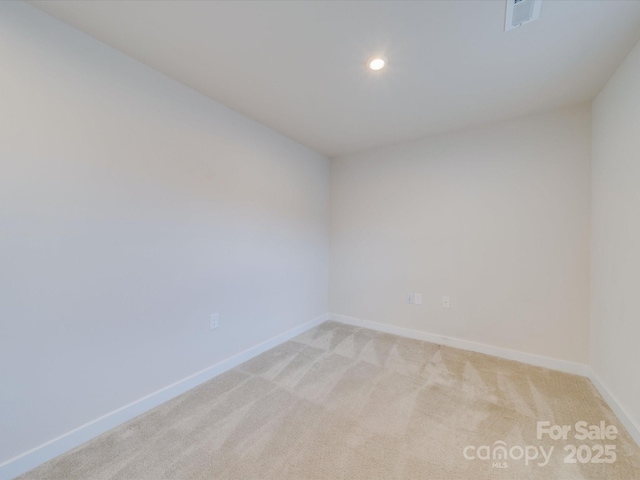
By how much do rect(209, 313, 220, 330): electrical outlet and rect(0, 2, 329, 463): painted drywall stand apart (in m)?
0.05

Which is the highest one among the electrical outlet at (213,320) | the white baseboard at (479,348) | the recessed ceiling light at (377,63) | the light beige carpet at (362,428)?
the recessed ceiling light at (377,63)

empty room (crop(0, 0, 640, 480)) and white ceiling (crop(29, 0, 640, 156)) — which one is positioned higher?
white ceiling (crop(29, 0, 640, 156))

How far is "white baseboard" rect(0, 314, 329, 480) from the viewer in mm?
1226

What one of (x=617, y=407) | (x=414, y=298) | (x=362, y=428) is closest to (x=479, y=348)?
(x=414, y=298)

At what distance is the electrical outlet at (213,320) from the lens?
2076 mm

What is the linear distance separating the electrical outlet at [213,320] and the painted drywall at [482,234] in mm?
1770

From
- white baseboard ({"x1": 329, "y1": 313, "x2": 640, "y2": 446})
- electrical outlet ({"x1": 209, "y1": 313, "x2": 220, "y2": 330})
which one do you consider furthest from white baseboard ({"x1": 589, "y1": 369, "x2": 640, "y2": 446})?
electrical outlet ({"x1": 209, "y1": 313, "x2": 220, "y2": 330})

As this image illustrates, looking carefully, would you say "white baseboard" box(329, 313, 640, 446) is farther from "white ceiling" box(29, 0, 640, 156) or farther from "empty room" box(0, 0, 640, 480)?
"white ceiling" box(29, 0, 640, 156)

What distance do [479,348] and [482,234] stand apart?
1143mm

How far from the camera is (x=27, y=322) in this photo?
1.26 m

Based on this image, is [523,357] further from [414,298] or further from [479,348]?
[414,298]

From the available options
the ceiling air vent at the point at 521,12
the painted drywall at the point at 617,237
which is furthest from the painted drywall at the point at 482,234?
the ceiling air vent at the point at 521,12

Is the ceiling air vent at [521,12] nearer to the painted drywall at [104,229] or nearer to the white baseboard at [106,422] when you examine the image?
the painted drywall at [104,229]

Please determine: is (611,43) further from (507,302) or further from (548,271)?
(507,302)
